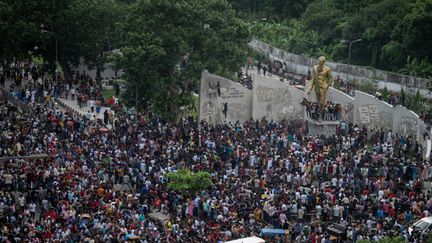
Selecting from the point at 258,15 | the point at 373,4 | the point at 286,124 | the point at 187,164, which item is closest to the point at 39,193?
the point at 187,164

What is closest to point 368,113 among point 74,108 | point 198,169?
point 198,169

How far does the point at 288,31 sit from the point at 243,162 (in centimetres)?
4192

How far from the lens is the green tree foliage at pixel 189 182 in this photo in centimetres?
4969

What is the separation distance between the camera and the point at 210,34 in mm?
66062

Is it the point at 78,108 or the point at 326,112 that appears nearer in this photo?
the point at 326,112

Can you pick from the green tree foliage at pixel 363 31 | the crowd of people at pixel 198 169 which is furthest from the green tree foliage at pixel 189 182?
the green tree foliage at pixel 363 31

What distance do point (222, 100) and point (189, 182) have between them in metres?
15.0

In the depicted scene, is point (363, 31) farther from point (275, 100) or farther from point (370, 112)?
point (370, 112)

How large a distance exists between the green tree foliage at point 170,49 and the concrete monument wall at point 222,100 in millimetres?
1396

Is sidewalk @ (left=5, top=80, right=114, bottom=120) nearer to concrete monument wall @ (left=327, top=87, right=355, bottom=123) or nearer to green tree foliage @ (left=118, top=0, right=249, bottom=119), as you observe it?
green tree foliage @ (left=118, top=0, right=249, bottom=119)

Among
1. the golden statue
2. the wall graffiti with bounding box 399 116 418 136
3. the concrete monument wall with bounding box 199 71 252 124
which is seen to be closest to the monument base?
the golden statue

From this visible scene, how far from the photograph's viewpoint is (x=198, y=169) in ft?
173

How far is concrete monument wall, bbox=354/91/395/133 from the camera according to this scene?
63438 millimetres

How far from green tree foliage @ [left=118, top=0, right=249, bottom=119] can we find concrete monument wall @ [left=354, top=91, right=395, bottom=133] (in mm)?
8032
